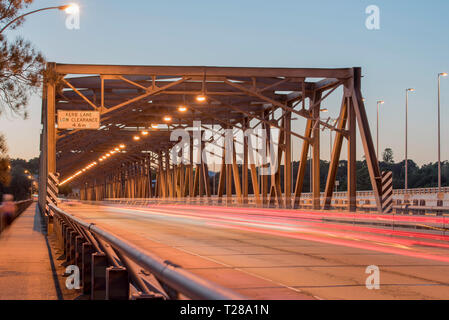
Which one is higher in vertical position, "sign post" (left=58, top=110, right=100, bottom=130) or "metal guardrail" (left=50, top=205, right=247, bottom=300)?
"sign post" (left=58, top=110, right=100, bottom=130)

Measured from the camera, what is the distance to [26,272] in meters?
11.9

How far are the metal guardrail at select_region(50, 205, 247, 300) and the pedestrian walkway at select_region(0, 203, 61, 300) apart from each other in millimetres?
669

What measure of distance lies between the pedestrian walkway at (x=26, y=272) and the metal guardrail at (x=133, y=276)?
2.20 feet

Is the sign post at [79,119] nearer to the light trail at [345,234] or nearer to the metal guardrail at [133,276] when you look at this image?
the light trail at [345,234]

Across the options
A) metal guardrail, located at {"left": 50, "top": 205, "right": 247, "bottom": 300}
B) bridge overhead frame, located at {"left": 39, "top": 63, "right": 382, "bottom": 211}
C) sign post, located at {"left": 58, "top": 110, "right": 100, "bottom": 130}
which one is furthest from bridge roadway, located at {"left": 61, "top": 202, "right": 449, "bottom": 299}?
sign post, located at {"left": 58, "top": 110, "right": 100, "bottom": 130}

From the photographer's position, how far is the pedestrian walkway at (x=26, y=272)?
934 centimetres

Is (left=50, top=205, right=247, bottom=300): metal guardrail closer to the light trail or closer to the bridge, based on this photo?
the bridge

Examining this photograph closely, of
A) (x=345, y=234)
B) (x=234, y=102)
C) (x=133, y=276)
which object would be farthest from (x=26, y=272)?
(x=234, y=102)

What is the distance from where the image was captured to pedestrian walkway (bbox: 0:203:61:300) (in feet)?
30.6

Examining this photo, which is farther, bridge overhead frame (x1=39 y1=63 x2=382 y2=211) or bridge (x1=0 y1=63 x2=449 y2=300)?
bridge overhead frame (x1=39 y1=63 x2=382 y2=211)

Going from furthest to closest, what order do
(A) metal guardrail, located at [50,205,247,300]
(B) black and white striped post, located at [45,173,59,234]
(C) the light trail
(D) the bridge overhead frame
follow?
(D) the bridge overhead frame < (B) black and white striped post, located at [45,173,59,234] < (C) the light trail < (A) metal guardrail, located at [50,205,247,300]

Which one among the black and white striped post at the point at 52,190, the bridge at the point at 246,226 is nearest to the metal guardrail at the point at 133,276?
the bridge at the point at 246,226

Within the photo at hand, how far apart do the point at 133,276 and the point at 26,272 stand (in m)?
6.54
